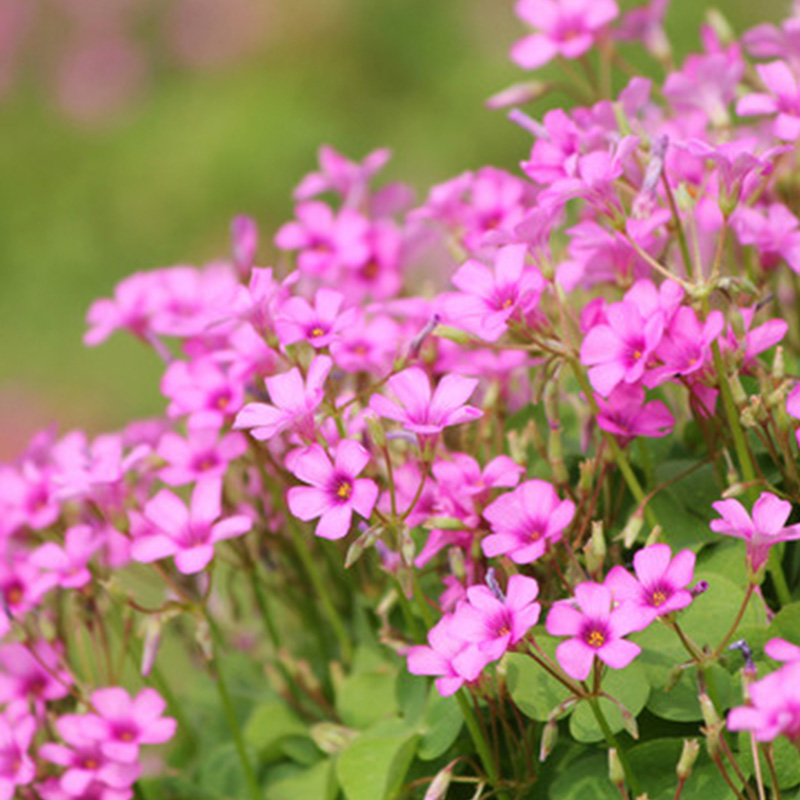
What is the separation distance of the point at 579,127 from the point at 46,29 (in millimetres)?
6755

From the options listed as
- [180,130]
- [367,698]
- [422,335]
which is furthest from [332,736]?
[180,130]

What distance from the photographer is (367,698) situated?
5.30 feet

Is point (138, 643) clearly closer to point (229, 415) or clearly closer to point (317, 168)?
point (229, 415)

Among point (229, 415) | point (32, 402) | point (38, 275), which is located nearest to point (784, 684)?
point (229, 415)

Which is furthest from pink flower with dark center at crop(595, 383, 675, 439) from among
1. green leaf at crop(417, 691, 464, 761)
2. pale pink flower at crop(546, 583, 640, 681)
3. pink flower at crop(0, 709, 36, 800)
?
pink flower at crop(0, 709, 36, 800)

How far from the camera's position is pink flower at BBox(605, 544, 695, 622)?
1.22 meters

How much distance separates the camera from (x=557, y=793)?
136 cm

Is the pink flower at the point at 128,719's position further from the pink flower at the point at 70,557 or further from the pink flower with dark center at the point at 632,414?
the pink flower with dark center at the point at 632,414

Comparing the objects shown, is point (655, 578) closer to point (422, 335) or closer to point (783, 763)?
point (783, 763)

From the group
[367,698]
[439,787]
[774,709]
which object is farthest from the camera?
[367,698]

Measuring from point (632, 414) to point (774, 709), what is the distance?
1.39 ft

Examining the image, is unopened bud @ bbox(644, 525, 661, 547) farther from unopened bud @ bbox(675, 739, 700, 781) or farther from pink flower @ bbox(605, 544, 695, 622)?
unopened bud @ bbox(675, 739, 700, 781)

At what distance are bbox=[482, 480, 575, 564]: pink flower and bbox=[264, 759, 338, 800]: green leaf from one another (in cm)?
39

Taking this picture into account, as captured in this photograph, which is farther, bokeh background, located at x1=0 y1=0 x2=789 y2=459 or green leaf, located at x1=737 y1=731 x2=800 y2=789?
bokeh background, located at x1=0 y1=0 x2=789 y2=459
